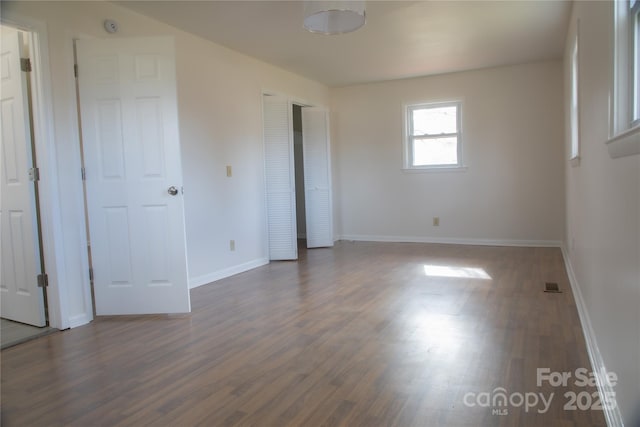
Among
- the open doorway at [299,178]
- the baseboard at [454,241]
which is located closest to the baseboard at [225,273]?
the baseboard at [454,241]

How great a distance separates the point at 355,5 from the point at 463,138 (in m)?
3.87

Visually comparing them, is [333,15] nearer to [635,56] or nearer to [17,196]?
[635,56]

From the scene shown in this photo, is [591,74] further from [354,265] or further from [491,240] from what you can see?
[491,240]

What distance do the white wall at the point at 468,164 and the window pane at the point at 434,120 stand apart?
18 cm

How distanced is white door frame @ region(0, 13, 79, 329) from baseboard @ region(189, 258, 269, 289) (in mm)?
1272

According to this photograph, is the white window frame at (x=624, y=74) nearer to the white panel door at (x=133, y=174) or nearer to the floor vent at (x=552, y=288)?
the floor vent at (x=552, y=288)

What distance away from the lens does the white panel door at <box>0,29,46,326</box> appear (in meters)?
3.05

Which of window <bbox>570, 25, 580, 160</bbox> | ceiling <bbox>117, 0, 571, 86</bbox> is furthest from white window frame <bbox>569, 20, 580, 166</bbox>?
ceiling <bbox>117, 0, 571, 86</bbox>

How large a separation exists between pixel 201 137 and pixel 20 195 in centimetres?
170

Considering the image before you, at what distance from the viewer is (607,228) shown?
6.15 ft

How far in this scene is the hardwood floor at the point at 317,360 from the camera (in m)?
1.89

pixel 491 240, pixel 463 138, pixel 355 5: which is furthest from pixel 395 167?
pixel 355 5

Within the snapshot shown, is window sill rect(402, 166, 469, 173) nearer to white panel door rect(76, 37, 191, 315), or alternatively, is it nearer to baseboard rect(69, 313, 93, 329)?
white panel door rect(76, 37, 191, 315)

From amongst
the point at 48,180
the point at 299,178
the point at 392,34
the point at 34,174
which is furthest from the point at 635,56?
the point at 299,178
